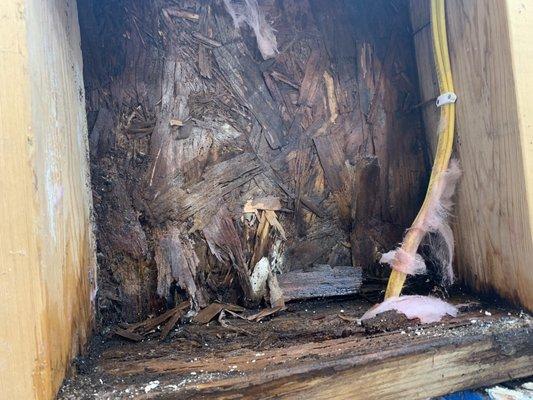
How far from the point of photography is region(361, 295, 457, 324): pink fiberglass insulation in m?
1.03

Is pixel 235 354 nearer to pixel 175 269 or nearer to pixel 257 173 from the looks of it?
pixel 175 269

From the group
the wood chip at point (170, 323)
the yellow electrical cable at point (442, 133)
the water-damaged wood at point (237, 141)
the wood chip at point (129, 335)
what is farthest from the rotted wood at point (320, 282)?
the wood chip at point (129, 335)

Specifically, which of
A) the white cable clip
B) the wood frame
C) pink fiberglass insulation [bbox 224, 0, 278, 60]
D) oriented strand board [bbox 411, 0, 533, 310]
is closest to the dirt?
the wood frame

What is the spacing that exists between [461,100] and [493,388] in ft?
2.22

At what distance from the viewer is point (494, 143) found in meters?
1.04

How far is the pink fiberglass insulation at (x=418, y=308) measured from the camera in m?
1.03

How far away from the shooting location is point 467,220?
3.78ft

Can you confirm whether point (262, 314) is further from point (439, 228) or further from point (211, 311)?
point (439, 228)

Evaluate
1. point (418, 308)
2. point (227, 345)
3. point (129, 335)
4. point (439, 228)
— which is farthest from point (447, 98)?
point (129, 335)

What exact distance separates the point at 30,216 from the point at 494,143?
977 millimetres

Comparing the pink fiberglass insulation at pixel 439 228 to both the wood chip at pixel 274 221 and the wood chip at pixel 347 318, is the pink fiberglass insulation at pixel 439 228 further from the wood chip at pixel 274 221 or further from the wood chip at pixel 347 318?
the wood chip at pixel 274 221

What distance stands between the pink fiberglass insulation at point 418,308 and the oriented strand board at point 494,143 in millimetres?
139

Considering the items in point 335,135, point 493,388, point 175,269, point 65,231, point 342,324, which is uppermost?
point 335,135

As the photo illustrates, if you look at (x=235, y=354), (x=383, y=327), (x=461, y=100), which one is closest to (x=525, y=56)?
(x=461, y=100)
